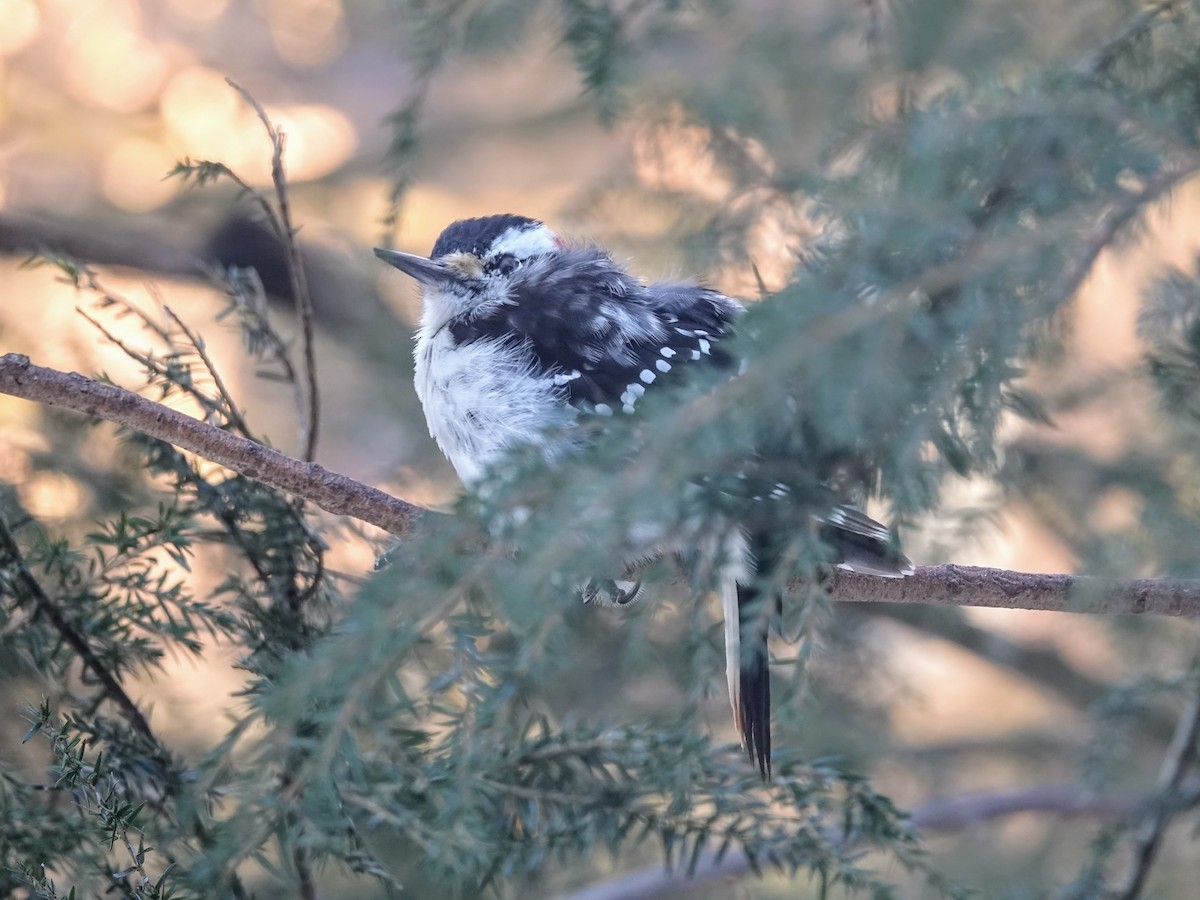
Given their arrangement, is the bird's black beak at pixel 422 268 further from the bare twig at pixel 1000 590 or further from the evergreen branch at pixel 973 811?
the evergreen branch at pixel 973 811

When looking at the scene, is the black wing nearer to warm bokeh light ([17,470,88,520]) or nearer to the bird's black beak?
the bird's black beak

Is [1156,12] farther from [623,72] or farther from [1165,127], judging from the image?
[623,72]

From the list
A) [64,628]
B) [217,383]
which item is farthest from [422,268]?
[64,628]

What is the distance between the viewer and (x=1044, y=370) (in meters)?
2.81

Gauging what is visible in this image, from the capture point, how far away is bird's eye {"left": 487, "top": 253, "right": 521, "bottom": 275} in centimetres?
252

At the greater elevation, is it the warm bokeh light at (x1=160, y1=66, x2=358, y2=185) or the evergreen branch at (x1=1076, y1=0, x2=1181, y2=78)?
the warm bokeh light at (x1=160, y1=66, x2=358, y2=185)

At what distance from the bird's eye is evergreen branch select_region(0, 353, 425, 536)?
0.99 m

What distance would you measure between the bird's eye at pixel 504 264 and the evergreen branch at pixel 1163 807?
1.57 metres

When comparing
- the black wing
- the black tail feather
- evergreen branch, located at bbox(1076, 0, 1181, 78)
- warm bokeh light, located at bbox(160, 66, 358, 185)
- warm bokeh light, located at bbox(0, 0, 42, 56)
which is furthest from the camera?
warm bokeh light, located at bbox(160, 66, 358, 185)

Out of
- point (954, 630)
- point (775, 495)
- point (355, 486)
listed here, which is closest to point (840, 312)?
point (775, 495)

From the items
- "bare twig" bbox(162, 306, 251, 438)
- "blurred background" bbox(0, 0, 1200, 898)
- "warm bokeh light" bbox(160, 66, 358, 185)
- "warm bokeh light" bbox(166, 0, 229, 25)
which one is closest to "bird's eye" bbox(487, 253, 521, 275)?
"blurred background" bbox(0, 0, 1200, 898)

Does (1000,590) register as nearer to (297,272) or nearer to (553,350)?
(553,350)

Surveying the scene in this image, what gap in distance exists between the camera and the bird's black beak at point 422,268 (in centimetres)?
233

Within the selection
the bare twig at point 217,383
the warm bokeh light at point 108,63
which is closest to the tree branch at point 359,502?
the bare twig at point 217,383
